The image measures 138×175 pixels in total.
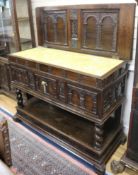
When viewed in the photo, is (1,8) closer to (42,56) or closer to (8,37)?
(8,37)

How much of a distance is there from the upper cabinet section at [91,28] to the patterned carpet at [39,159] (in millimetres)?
1116

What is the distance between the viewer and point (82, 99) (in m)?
1.64

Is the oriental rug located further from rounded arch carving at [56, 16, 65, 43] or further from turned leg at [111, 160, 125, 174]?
rounded arch carving at [56, 16, 65, 43]

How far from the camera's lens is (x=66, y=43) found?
2213mm

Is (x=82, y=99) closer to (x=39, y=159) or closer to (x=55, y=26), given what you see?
(x=39, y=159)

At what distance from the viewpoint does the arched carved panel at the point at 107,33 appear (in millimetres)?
1813

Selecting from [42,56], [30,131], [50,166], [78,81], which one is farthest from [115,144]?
[42,56]

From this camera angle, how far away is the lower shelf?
1814 millimetres

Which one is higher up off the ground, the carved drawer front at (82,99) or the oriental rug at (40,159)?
the carved drawer front at (82,99)

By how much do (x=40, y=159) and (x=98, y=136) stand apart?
0.67m

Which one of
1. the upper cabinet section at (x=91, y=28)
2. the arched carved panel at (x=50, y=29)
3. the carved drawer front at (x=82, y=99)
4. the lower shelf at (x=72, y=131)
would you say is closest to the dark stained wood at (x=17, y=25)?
the upper cabinet section at (x=91, y=28)

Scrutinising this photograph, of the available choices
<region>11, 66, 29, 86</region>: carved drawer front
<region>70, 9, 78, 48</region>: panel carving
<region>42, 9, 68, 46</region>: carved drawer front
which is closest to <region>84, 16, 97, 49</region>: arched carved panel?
<region>70, 9, 78, 48</region>: panel carving

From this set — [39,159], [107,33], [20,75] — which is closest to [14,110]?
[20,75]

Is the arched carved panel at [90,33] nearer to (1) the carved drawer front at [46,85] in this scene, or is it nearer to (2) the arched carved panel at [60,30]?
(2) the arched carved panel at [60,30]
